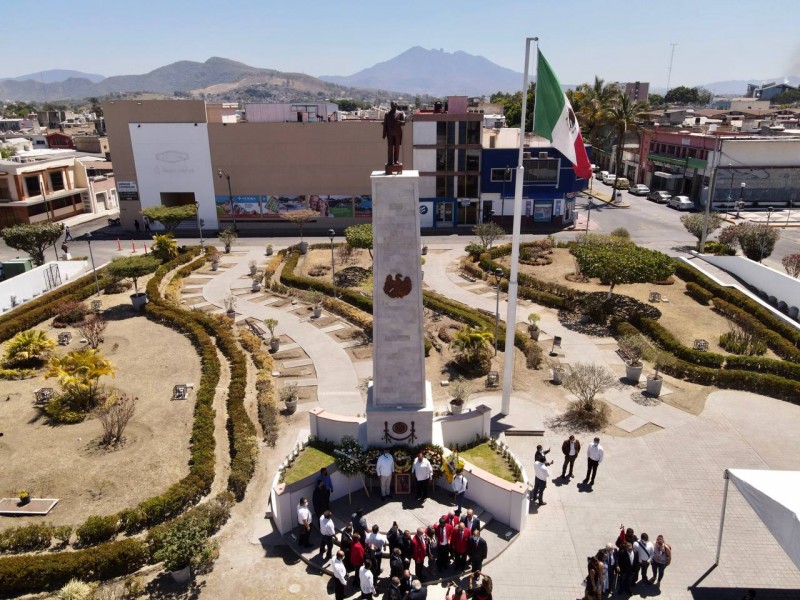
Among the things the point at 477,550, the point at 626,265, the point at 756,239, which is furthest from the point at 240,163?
the point at 477,550

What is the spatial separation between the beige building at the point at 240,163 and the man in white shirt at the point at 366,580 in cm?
4561

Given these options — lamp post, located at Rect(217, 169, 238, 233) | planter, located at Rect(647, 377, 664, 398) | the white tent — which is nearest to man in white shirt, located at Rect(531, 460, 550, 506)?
the white tent

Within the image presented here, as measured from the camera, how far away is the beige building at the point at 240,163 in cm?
5428

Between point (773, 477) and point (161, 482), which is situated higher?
point (773, 477)

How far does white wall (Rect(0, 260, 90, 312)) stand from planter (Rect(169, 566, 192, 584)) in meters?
27.0

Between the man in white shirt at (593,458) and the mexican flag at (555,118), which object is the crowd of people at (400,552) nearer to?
the man in white shirt at (593,458)

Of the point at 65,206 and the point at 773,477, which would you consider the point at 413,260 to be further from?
the point at 65,206

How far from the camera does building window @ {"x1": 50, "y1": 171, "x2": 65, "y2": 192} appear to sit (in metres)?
57.8

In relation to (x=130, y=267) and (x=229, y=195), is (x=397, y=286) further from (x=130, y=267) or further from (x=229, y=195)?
(x=229, y=195)

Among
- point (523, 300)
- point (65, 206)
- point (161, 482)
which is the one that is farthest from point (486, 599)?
point (65, 206)

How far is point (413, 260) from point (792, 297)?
84.5 ft

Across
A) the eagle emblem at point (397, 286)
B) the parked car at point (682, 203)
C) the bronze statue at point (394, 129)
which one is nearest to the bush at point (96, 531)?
the eagle emblem at point (397, 286)

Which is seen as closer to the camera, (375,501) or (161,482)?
(375,501)

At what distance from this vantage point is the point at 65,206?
6041cm
